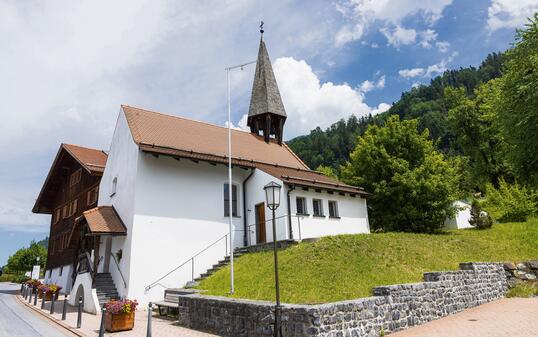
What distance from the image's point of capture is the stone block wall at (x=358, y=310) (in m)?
8.12

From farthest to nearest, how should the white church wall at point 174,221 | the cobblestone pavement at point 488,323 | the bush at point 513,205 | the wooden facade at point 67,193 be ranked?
the wooden facade at point 67,193, the bush at point 513,205, the white church wall at point 174,221, the cobblestone pavement at point 488,323

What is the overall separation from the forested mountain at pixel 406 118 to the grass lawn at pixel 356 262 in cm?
4927

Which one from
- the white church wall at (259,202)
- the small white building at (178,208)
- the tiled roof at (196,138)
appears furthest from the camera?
the tiled roof at (196,138)

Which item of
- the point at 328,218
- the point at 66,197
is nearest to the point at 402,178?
the point at 328,218

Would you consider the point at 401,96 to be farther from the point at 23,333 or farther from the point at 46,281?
the point at 23,333

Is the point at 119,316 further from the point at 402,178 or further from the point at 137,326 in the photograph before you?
the point at 402,178

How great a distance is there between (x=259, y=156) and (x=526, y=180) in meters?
17.5

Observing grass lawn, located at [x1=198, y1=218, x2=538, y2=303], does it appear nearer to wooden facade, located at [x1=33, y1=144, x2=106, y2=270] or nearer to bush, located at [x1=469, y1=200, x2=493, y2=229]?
bush, located at [x1=469, y1=200, x2=493, y2=229]

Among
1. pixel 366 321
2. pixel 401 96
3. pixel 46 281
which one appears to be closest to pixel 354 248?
pixel 366 321

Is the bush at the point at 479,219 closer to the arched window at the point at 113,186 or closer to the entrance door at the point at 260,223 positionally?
the entrance door at the point at 260,223

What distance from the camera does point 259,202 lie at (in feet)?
65.9

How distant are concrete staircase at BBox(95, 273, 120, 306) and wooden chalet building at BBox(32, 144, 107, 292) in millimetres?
6120

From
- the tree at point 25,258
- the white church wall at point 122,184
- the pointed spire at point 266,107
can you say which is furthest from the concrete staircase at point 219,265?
the tree at point 25,258

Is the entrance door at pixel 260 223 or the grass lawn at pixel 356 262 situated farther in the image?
the entrance door at pixel 260 223
